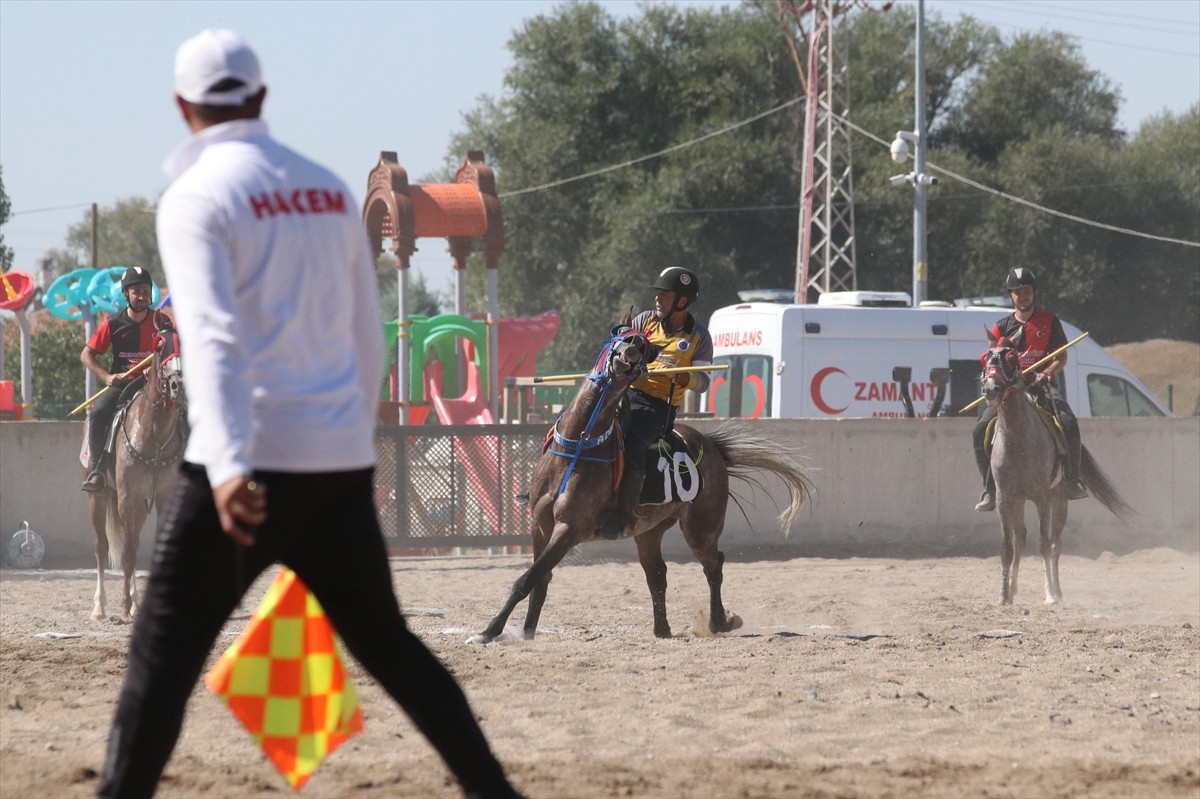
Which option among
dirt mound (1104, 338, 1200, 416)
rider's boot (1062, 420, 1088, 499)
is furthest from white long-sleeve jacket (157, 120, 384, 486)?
dirt mound (1104, 338, 1200, 416)

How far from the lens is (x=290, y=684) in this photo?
182 inches

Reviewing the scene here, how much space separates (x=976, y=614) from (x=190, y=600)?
8914mm

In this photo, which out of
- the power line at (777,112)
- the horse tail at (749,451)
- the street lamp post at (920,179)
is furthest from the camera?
the power line at (777,112)

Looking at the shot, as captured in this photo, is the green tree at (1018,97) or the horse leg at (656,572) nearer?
the horse leg at (656,572)

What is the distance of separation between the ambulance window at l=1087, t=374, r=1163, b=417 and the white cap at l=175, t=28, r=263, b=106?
1692cm

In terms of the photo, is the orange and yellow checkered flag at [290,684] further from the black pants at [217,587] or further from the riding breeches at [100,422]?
the riding breeches at [100,422]

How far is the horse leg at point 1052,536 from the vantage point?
13.0 meters

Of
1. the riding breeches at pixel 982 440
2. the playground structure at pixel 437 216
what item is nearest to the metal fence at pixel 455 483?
the playground structure at pixel 437 216

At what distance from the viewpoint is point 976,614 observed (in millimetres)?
11852

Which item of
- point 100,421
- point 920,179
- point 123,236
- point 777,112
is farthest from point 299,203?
point 123,236

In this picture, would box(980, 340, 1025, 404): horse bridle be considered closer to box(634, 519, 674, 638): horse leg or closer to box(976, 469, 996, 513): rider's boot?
box(976, 469, 996, 513): rider's boot

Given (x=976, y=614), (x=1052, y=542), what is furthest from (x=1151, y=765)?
(x=1052, y=542)

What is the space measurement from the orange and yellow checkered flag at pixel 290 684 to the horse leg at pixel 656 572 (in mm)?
5703

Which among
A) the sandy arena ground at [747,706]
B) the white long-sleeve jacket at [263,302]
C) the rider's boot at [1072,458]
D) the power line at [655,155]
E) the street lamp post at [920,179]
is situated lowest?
the sandy arena ground at [747,706]
